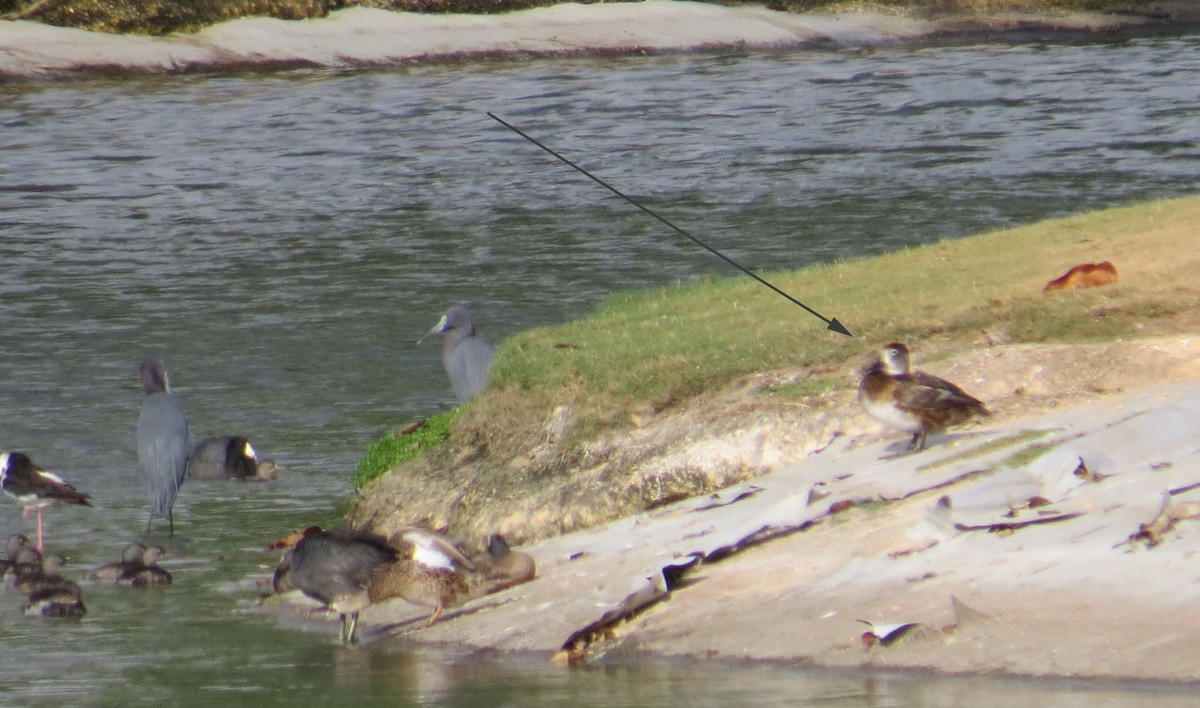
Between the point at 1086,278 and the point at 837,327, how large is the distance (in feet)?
4.79

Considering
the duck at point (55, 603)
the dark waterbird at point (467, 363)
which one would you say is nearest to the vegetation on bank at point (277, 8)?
the dark waterbird at point (467, 363)

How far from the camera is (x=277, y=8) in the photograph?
52.5 meters

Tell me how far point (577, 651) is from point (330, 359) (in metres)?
9.47

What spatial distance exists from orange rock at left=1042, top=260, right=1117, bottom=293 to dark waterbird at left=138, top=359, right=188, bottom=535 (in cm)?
523

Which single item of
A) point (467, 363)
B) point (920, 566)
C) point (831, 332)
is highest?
point (831, 332)

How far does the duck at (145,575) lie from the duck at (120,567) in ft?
0.05

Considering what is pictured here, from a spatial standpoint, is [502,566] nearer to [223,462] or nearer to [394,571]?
[394,571]

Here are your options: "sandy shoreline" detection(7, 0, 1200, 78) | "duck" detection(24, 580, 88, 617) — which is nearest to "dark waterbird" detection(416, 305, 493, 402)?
"duck" detection(24, 580, 88, 617)

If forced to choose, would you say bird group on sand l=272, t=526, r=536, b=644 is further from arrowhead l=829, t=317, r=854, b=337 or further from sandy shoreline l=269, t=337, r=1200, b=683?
arrowhead l=829, t=317, r=854, b=337

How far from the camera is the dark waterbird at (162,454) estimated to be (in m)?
12.0

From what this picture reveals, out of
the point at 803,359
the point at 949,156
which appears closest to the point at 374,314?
the point at 803,359

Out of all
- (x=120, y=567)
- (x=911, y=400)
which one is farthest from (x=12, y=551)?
(x=911, y=400)

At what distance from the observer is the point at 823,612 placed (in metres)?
8.12

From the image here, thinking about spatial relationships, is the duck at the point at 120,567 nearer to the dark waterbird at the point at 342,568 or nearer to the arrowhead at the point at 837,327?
the dark waterbird at the point at 342,568
